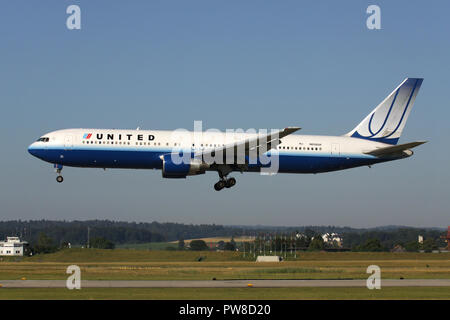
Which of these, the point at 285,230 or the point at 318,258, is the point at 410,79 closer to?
the point at 318,258

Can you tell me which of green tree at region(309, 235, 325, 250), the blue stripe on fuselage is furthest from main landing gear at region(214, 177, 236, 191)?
green tree at region(309, 235, 325, 250)

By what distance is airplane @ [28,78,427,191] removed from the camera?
2176 inches

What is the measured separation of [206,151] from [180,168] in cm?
289

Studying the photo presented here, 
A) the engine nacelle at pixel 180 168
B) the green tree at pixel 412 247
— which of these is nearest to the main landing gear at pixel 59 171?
the engine nacelle at pixel 180 168

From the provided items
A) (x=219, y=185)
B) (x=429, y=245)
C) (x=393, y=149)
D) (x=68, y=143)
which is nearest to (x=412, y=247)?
(x=429, y=245)

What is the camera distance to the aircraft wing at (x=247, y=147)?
2131 inches

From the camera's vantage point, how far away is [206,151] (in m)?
55.8

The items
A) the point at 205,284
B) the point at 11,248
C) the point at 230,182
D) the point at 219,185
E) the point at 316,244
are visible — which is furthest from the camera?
the point at 11,248

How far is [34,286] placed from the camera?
37938 millimetres

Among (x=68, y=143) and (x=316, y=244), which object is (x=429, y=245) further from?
(x=68, y=143)

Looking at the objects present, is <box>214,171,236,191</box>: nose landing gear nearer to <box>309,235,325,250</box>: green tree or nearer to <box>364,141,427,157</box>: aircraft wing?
<box>364,141,427,157</box>: aircraft wing

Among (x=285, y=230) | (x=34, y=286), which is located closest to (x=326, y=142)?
(x=34, y=286)

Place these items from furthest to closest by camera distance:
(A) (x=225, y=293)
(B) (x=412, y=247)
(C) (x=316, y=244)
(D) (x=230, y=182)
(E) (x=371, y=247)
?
(C) (x=316, y=244)
(B) (x=412, y=247)
(E) (x=371, y=247)
(D) (x=230, y=182)
(A) (x=225, y=293)
